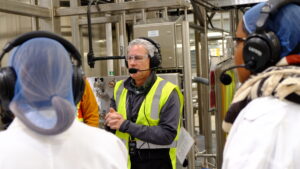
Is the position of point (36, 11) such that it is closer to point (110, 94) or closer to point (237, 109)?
point (110, 94)

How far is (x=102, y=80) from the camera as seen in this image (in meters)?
2.83

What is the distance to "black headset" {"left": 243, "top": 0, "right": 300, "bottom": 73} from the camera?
113cm

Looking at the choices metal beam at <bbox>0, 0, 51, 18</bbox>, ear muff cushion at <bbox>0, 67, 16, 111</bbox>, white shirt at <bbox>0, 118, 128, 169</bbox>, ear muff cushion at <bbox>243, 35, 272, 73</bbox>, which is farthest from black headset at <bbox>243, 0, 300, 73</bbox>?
metal beam at <bbox>0, 0, 51, 18</bbox>

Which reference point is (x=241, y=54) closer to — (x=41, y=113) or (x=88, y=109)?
(x=41, y=113)

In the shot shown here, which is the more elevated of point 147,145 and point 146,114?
point 146,114

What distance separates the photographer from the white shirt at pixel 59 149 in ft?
2.91

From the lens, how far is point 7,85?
0.97 metres

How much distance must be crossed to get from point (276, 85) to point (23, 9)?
86.5 inches

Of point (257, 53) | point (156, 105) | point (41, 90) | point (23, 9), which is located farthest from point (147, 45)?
point (41, 90)

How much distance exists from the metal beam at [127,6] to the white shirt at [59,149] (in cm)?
184

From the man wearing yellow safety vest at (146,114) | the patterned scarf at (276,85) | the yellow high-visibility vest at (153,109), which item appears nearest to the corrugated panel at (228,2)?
the man wearing yellow safety vest at (146,114)

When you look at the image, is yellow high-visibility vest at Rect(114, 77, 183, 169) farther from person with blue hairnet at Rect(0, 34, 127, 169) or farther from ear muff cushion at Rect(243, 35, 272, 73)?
person with blue hairnet at Rect(0, 34, 127, 169)

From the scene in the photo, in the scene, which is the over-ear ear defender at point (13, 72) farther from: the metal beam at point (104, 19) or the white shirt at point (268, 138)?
the metal beam at point (104, 19)

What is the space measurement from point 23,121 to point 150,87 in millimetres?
1455
